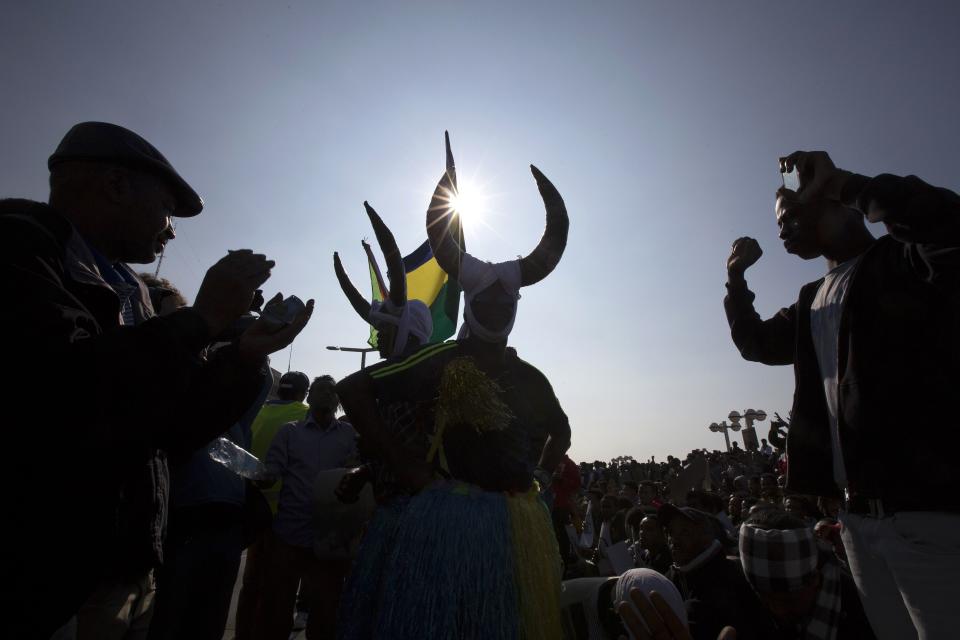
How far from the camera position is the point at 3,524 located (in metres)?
1.00

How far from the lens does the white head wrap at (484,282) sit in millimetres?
2461

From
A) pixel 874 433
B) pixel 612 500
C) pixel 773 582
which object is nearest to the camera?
pixel 874 433

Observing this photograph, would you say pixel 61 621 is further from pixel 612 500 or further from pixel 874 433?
pixel 612 500

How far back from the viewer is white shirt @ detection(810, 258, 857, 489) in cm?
191

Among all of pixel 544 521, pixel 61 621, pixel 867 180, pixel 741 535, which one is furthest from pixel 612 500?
pixel 61 621

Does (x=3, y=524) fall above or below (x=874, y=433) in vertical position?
below

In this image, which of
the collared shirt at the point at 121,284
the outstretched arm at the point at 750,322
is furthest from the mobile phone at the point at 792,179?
the collared shirt at the point at 121,284

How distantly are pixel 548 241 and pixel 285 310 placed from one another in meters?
1.42

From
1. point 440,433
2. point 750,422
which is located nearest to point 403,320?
point 440,433

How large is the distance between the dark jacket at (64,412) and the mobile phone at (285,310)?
0.41 meters

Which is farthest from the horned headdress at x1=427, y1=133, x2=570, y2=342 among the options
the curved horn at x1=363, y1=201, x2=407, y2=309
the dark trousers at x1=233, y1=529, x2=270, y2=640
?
the dark trousers at x1=233, y1=529, x2=270, y2=640

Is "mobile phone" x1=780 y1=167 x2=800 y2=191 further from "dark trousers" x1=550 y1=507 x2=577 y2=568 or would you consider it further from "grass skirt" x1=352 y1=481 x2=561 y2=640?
"dark trousers" x1=550 y1=507 x2=577 y2=568

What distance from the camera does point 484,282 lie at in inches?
98.3

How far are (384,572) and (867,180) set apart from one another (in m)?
2.25
